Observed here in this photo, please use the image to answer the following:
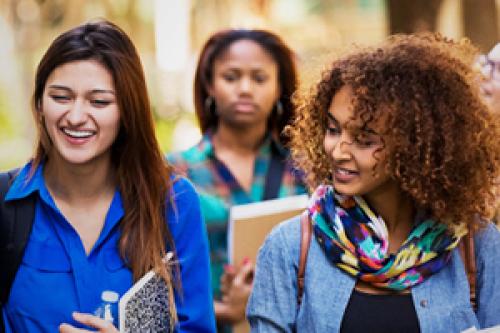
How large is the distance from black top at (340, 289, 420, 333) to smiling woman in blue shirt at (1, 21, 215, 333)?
0.52m

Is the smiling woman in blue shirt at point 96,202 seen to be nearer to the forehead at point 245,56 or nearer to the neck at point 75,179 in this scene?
the neck at point 75,179

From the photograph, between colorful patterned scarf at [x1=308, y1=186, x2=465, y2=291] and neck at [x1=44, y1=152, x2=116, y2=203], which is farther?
neck at [x1=44, y1=152, x2=116, y2=203]

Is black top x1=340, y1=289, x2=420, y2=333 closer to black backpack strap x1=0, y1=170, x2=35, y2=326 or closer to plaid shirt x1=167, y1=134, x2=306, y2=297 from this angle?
black backpack strap x1=0, y1=170, x2=35, y2=326

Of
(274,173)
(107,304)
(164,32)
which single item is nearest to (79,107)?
(107,304)

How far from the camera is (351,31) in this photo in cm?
2036

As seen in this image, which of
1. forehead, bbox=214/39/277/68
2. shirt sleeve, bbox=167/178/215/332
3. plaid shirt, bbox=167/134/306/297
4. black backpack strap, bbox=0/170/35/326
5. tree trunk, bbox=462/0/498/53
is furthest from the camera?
tree trunk, bbox=462/0/498/53

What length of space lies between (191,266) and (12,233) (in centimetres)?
58

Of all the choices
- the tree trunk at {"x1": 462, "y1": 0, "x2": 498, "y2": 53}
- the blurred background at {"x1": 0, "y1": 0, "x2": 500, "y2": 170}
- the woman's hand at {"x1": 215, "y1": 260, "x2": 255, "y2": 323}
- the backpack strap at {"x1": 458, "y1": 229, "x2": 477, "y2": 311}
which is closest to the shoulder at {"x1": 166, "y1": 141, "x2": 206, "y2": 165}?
the woman's hand at {"x1": 215, "y1": 260, "x2": 255, "y2": 323}

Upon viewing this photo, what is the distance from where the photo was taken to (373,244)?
315cm

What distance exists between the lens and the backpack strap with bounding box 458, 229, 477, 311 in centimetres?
316

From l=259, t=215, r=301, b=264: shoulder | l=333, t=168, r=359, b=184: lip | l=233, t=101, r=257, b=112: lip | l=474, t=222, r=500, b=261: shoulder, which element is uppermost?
l=233, t=101, r=257, b=112: lip

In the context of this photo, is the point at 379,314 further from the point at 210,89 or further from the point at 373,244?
the point at 210,89

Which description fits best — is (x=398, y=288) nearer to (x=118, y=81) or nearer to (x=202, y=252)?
(x=202, y=252)

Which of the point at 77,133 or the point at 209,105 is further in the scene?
the point at 209,105
